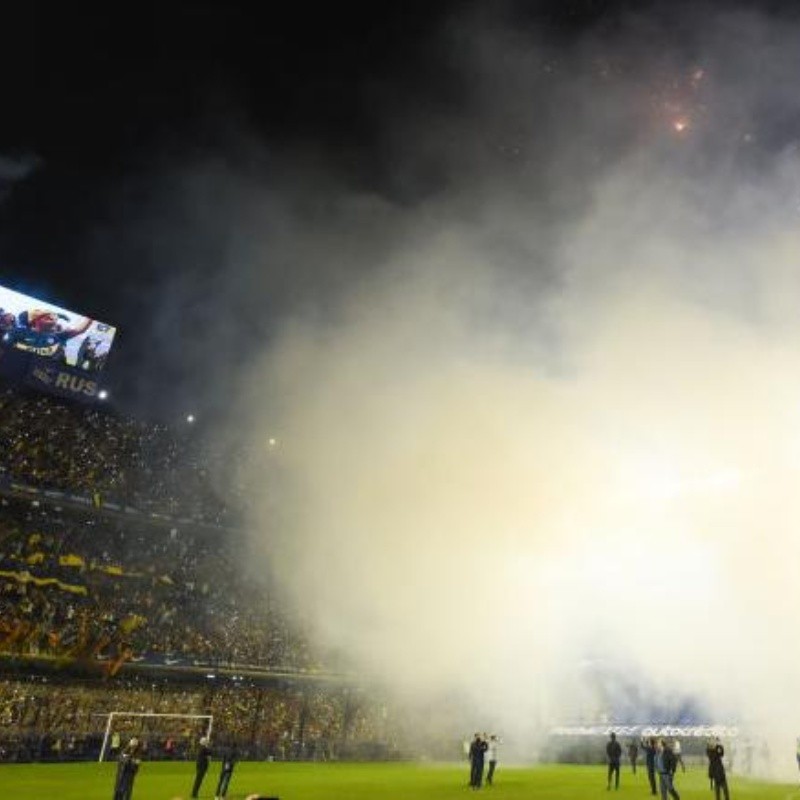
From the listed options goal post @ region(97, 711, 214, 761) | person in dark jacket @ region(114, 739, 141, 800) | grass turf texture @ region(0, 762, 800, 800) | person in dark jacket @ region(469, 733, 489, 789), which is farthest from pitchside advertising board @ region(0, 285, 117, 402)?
person in dark jacket @ region(469, 733, 489, 789)

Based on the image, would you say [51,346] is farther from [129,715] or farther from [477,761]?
[477,761]

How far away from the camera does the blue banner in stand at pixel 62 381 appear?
1255 inches

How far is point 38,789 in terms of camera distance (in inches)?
613

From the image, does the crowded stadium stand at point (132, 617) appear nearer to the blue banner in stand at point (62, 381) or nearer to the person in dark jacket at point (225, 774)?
the blue banner in stand at point (62, 381)

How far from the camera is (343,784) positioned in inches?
724

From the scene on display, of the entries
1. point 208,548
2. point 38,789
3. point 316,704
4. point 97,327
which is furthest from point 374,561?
point 97,327

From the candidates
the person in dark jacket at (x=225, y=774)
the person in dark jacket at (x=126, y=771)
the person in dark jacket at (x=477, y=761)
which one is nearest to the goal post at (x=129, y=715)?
the person in dark jacket at (x=225, y=774)

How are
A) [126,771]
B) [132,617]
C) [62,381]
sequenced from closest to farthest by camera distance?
[126,771] → [132,617] → [62,381]

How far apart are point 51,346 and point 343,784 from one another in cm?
2343

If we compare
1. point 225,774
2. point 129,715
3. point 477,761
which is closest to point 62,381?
point 129,715

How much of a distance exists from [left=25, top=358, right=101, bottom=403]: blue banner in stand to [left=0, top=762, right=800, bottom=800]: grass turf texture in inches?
656

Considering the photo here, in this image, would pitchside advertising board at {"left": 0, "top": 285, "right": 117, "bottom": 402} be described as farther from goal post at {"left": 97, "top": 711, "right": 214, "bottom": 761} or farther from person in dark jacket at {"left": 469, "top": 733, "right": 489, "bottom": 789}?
person in dark jacket at {"left": 469, "top": 733, "right": 489, "bottom": 789}

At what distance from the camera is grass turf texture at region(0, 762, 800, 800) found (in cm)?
1563

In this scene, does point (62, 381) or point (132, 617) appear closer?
point (132, 617)
